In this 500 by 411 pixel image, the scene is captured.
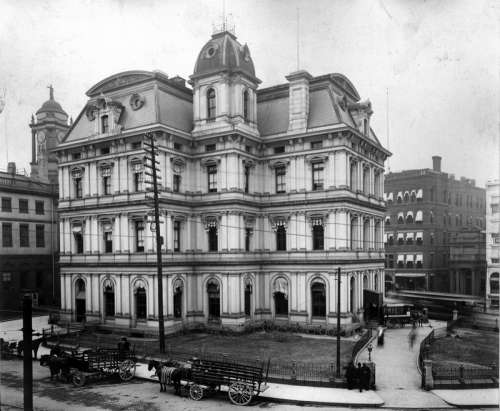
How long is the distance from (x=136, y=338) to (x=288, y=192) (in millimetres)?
14678

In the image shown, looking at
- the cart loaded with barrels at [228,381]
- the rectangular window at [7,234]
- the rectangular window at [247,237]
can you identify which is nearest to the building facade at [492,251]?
the rectangular window at [247,237]

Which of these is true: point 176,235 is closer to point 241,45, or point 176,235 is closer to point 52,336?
point 52,336

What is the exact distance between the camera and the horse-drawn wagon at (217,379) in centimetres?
1750

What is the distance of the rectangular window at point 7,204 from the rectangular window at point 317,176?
95.2ft

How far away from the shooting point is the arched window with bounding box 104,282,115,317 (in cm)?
3453

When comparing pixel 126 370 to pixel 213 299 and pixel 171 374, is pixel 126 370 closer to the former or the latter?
pixel 171 374

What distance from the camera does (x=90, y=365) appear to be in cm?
2039

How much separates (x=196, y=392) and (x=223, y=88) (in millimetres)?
22092

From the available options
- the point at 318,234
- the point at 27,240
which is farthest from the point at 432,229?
the point at 27,240

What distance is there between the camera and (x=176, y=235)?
3372cm

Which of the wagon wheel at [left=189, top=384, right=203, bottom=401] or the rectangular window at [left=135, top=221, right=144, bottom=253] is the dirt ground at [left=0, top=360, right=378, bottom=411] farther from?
the rectangular window at [left=135, top=221, right=144, bottom=253]

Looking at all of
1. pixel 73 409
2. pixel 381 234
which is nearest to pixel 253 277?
pixel 381 234

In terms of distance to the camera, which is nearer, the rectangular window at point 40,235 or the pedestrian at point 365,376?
the pedestrian at point 365,376

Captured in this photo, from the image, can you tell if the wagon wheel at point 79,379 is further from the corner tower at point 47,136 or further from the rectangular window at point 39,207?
the corner tower at point 47,136
